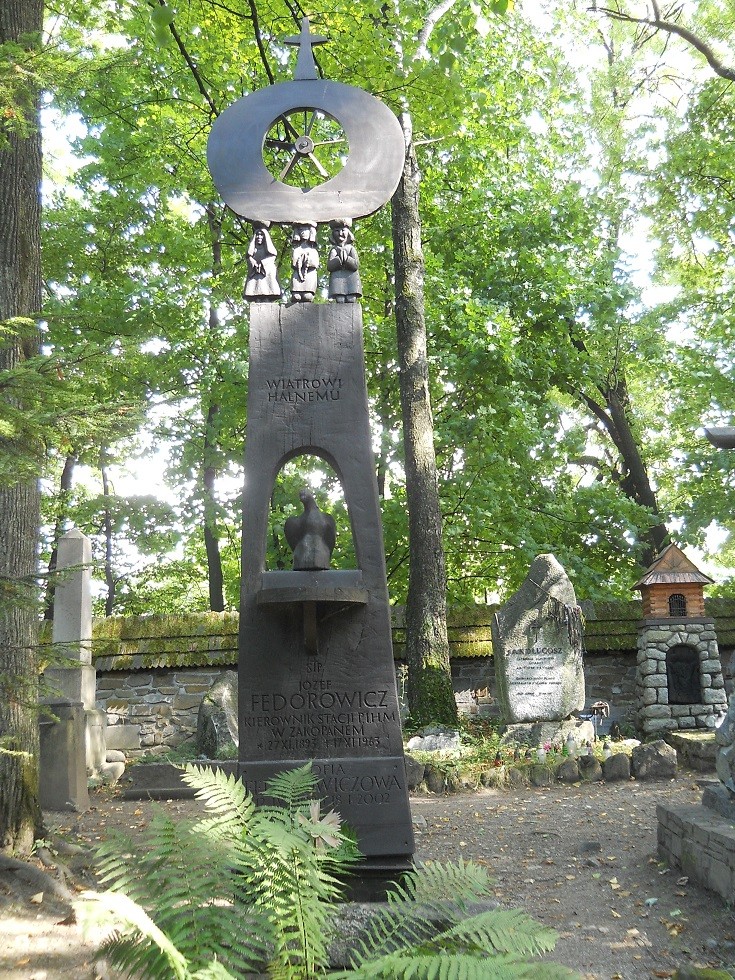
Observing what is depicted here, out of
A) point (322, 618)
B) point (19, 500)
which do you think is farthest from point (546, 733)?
point (19, 500)

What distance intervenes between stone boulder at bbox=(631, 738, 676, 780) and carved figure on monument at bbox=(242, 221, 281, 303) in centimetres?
703

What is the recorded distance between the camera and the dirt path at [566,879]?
4.51 meters

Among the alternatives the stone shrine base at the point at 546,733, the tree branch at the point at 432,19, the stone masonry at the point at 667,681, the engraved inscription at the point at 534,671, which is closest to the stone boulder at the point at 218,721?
the stone shrine base at the point at 546,733

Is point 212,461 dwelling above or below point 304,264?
above

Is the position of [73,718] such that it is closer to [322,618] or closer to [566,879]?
[322,618]

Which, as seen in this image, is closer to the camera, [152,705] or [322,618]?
[322,618]

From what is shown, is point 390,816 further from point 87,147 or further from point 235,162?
point 87,147

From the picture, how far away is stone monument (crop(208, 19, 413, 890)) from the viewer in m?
5.18

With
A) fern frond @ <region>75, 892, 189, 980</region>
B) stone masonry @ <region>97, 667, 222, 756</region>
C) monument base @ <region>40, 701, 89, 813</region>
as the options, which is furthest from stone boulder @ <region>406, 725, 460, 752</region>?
fern frond @ <region>75, 892, 189, 980</region>

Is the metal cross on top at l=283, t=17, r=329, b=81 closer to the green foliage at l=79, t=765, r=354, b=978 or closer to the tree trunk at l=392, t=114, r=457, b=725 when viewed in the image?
the green foliage at l=79, t=765, r=354, b=978

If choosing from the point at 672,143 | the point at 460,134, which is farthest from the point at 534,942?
the point at 672,143

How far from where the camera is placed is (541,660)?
1186cm

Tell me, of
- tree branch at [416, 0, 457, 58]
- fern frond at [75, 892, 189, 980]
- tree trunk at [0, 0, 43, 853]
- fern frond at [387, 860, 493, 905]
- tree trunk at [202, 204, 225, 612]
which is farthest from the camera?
tree trunk at [202, 204, 225, 612]

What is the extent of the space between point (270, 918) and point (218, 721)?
839cm
